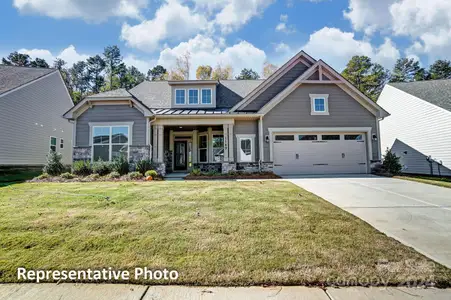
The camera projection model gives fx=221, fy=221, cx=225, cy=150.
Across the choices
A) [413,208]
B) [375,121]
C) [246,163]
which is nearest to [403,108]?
[375,121]

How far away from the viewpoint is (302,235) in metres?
3.32

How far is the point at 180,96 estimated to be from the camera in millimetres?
14133

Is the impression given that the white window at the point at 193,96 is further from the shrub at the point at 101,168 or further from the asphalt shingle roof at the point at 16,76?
the asphalt shingle roof at the point at 16,76

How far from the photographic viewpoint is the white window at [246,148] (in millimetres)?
12555

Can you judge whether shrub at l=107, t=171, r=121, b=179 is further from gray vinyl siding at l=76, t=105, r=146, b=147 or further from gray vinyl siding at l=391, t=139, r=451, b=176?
gray vinyl siding at l=391, t=139, r=451, b=176

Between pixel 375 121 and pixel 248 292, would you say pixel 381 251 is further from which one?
pixel 375 121

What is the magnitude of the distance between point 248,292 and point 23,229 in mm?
3703

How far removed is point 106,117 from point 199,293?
12078mm

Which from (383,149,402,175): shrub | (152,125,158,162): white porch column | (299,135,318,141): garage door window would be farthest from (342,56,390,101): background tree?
(152,125,158,162): white porch column

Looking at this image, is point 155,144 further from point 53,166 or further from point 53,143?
point 53,143

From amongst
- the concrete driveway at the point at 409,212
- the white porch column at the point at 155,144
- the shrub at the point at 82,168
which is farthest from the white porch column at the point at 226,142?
the shrub at the point at 82,168

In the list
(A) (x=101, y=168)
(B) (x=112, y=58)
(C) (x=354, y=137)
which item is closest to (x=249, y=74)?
(B) (x=112, y=58)

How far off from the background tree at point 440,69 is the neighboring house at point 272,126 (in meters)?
33.2

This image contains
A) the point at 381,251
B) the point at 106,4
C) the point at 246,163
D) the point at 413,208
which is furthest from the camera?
the point at 246,163
